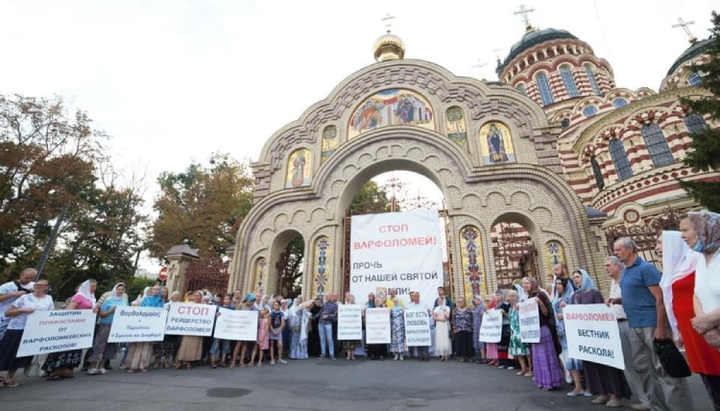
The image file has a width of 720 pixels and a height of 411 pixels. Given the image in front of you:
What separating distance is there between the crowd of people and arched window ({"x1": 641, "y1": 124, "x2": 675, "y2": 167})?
1708 cm

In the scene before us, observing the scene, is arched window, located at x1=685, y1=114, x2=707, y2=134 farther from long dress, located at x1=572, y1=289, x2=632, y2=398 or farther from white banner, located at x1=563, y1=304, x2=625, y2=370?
white banner, located at x1=563, y1=304, x2=625, y2=370

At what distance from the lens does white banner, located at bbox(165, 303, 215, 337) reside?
730 centimetres

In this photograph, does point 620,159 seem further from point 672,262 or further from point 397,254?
point 672,262

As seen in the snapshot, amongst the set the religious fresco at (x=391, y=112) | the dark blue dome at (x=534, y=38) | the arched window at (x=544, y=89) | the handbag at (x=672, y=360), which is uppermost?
the dark blue dome at (x=534, y=38)

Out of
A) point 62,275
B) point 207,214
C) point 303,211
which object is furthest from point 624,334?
point 62,275

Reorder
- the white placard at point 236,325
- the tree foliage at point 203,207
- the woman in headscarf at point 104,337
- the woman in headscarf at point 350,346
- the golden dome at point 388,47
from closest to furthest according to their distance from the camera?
the woman in headscarf at point 104,337 → the white placard at point 236,325 → the woman in headscarf at point 350,346 → the golden dome at point 388,47 → the tree foliage at point 203,207

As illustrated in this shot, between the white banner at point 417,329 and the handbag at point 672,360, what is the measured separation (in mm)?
5559

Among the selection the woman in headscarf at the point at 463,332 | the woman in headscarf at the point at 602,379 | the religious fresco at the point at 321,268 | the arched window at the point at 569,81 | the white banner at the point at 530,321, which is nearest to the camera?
the woman in headscarf at the point at 602,379

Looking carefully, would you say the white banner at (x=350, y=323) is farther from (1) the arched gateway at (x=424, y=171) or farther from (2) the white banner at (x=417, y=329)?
(1) the arched gateway at (x=424, y=171)

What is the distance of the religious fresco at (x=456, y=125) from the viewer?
41.1 ft

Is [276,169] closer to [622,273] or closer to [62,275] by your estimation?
[622,273]

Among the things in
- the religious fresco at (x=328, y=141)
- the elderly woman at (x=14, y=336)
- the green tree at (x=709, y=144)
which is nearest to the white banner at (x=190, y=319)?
the elderly woman at (x=14, y=336)

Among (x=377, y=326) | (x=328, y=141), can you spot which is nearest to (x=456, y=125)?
(x=328, y=141)

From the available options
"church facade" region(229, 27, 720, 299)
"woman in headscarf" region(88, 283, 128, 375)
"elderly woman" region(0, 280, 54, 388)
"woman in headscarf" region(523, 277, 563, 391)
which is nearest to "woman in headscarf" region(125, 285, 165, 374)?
"woman in headscarf" region(88, 283, 128, 375)
